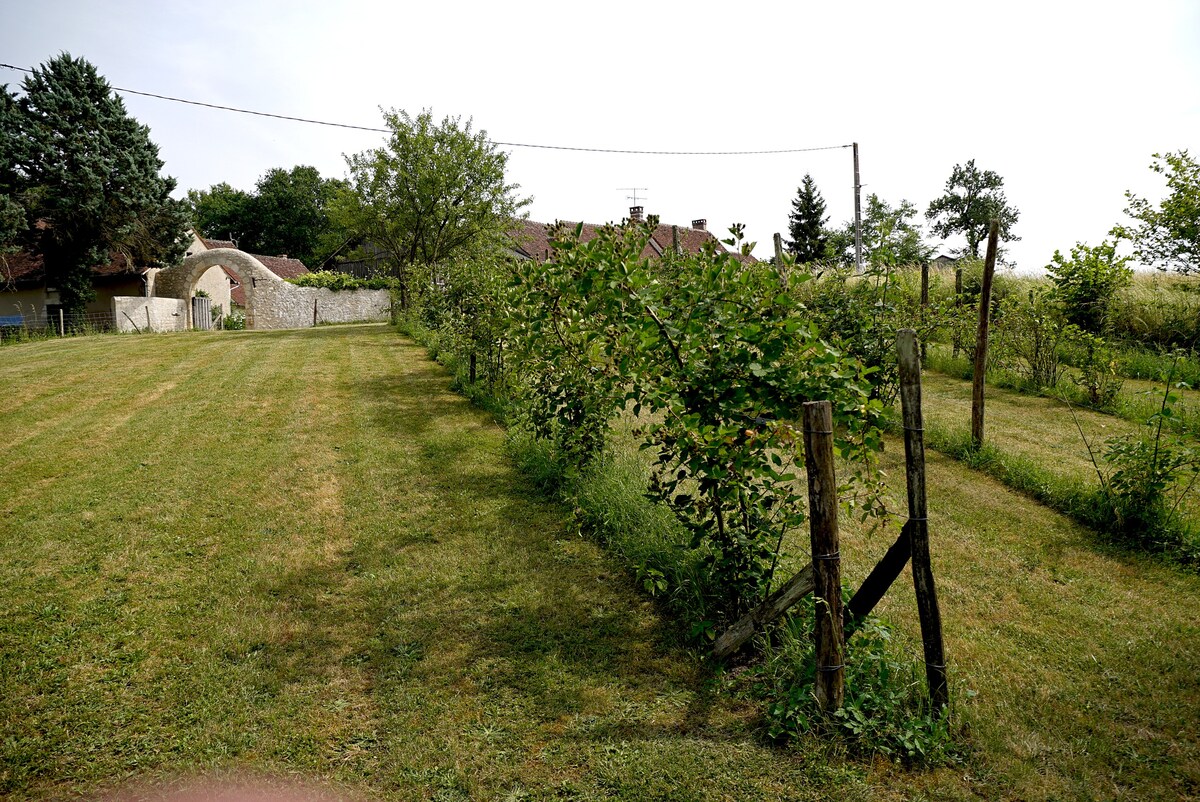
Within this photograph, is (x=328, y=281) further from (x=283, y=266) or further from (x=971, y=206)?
(x=971, y=206)

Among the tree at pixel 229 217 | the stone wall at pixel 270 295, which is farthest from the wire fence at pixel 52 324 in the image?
the tree at pixel 229 217

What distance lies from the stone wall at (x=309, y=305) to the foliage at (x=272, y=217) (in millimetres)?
30102

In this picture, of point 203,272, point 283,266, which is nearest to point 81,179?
point 203,272

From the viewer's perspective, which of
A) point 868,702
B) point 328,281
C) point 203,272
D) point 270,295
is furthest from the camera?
point 328,281

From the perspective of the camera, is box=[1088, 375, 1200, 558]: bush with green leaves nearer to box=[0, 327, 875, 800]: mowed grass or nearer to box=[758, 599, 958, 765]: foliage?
box=[758, 599, 958, 765]: foliage

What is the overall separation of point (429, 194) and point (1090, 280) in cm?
1709

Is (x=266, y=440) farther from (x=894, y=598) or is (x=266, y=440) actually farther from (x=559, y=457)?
(x=894, y=598)

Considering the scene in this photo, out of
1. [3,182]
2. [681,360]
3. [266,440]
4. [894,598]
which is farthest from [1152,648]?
[3,182]

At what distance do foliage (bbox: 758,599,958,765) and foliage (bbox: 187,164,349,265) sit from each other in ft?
199

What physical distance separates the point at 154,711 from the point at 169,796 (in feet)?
2.10

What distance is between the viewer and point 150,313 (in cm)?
2217

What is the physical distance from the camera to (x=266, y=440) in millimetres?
7242

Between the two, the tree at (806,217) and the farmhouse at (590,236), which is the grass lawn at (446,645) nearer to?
the farmhouse at (590,236)

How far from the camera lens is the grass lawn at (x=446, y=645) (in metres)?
2.72
